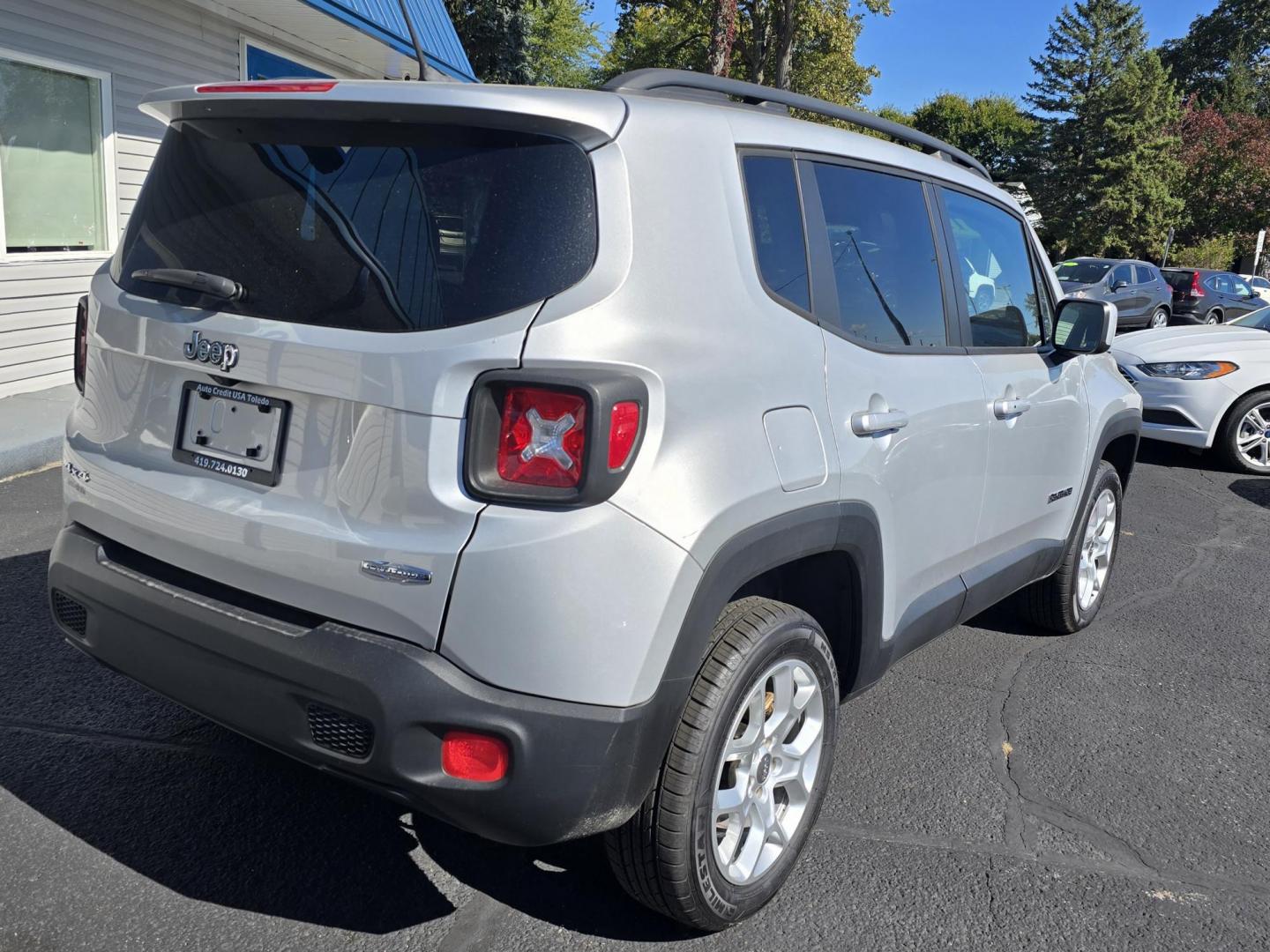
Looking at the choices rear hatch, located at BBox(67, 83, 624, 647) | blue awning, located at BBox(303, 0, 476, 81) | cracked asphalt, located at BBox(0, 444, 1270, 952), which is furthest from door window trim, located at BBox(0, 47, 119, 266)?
rear hatch, located at BBox(67, 83, 624, 647)

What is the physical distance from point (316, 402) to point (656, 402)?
698 mm

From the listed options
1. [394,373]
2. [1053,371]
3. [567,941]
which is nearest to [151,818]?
[567,941]

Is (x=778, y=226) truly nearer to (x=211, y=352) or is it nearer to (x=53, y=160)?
(x=211, y=352)

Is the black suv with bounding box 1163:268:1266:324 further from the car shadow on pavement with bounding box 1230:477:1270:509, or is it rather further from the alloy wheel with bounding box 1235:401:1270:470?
the car shadow on pavement with bounding box 1230:477:1270:509

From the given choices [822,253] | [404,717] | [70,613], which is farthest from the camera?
[822,253]

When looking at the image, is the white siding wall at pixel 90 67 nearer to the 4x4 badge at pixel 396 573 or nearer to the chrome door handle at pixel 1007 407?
the 4x4 badge at pixel 396 573

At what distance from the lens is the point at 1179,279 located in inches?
934

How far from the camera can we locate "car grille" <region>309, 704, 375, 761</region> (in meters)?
2.09

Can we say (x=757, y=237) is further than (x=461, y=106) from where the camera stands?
Yes

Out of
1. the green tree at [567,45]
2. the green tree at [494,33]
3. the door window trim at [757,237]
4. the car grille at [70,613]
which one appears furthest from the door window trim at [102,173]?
the green tree at [567,45]

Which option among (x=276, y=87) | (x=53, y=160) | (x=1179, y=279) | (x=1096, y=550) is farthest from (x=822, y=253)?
(x=1179, y=279)

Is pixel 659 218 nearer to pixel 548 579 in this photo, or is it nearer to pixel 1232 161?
pixel 548 579

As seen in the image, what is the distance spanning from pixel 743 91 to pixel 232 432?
1.57 m

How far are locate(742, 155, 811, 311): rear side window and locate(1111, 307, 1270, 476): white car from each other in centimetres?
690
